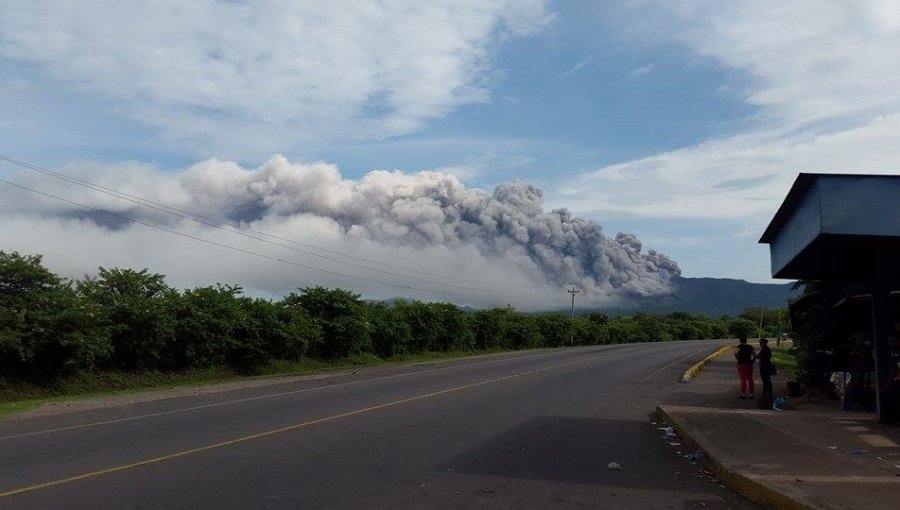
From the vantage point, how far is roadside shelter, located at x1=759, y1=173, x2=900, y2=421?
9055mm

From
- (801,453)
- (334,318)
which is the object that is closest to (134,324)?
(334,318)

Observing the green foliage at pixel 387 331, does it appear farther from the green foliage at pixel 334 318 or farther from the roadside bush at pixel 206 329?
the roadside bush at pixel 206 329

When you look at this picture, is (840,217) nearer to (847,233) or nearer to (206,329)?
(847,233)

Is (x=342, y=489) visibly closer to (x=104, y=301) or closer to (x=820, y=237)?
(x=820, y=237)

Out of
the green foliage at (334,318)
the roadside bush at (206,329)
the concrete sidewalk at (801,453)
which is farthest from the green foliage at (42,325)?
the concrete sidewalk at (801,453)

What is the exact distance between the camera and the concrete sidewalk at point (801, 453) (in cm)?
739

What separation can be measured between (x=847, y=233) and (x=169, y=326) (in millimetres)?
21966

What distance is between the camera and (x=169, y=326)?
25344 mm

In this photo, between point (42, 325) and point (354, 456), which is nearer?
point (354, 456)

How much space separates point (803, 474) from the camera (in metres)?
8.34

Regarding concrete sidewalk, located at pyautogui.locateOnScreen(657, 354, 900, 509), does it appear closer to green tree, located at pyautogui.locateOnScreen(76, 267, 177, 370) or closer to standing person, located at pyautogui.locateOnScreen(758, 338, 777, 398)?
standing person, located at pyautogui.locateOnScreen(758, 338, 777, 398)

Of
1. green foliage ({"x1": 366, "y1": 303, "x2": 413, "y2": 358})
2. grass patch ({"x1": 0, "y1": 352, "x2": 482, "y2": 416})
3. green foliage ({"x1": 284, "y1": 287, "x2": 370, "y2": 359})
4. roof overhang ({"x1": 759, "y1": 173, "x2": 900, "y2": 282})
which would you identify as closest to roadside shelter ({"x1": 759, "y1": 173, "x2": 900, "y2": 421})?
roof overhang ({"x1": 759, "y1": 173, "x2": 900, "y2": 282})

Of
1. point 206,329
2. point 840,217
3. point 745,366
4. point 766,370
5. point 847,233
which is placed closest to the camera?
point 847,233

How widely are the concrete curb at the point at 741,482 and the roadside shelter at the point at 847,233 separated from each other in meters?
3.04
